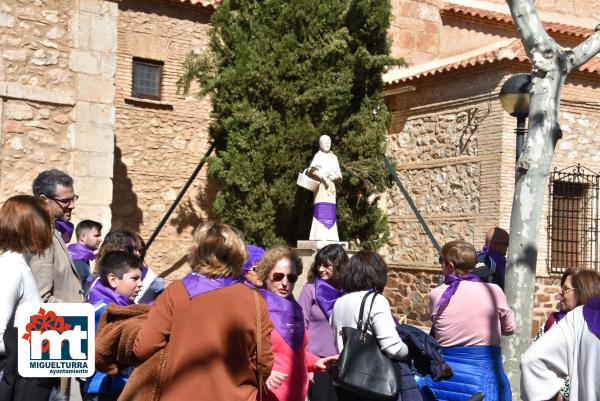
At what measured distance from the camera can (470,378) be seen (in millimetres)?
5895

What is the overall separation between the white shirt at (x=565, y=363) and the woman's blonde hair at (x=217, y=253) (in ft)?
4.50

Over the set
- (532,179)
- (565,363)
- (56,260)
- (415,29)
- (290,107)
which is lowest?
(565,363)

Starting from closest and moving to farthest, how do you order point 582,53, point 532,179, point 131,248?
point 131,248, point 532,179, point 582,53

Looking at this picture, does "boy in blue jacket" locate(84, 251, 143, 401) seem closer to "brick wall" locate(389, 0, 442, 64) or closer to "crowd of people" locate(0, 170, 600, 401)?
"crowd of people" locate(0, 170, 600, 401)

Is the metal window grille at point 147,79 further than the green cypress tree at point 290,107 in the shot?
Yes

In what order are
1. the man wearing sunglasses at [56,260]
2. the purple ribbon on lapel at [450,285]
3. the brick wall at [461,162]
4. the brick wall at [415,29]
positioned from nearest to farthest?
the man wearing sunglasses at [56,260] < the purple ribbon on lapel at [450,285] < the brick wall at [461,162] < the brick wall at [415,29]

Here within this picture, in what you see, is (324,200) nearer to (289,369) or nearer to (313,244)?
(313,244)

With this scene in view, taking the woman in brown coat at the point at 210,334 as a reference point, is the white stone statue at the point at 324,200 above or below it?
above

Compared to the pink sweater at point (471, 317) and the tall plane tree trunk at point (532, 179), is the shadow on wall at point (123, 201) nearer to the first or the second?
the tall plane tree trunk at point (532, 179)

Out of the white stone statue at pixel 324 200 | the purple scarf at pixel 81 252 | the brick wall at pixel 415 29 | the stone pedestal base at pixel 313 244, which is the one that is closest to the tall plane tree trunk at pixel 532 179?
the purple scarf at pixel 81 252

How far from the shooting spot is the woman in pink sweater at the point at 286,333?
497cm

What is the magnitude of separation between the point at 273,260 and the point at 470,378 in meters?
1.59

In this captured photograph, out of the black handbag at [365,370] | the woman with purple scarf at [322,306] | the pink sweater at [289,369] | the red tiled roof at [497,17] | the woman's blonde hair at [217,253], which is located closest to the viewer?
the woman's blonde hair at [217,253]

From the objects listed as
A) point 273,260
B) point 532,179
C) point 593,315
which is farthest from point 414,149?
point 593,315
